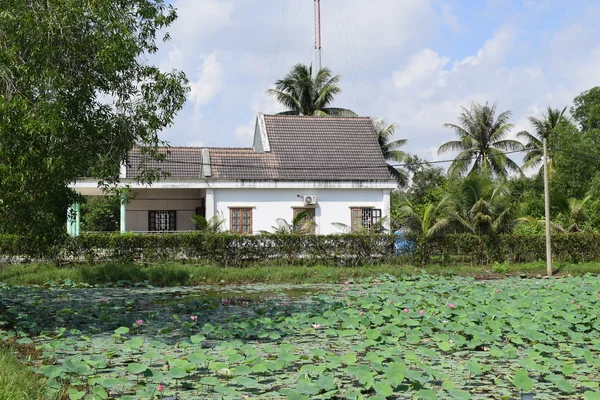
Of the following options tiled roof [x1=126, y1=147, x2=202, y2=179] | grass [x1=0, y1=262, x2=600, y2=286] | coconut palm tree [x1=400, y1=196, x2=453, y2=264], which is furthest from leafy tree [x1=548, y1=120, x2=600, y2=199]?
tiled roof [x1=126, y1=147, x2=202, y2=179]

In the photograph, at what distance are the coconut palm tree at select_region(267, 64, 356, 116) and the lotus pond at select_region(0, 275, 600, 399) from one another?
24639 millimetres

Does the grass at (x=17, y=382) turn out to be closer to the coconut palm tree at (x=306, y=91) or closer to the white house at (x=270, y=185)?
the white house at (x=270, y=185)

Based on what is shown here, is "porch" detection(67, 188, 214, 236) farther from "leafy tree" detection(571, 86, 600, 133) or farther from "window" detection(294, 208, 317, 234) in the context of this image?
"leafy tree" detection(571, 86, 600, 133)

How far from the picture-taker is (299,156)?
27281 millimetres

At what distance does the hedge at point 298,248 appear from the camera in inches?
816

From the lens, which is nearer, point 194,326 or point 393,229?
point 194,326

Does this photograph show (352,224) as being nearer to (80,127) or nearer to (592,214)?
(592,214)

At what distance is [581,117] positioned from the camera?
37344 millimetres

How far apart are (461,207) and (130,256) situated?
11.7 meters

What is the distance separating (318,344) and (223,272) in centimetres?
1086

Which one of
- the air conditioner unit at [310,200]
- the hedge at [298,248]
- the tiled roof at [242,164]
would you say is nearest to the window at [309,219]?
→ the air conditioner unit at [310,200]

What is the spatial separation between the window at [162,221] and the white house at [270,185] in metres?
0.04

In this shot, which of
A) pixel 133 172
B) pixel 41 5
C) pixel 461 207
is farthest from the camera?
pixel 133 172

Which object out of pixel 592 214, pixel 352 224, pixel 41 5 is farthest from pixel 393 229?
pixel 41 5
